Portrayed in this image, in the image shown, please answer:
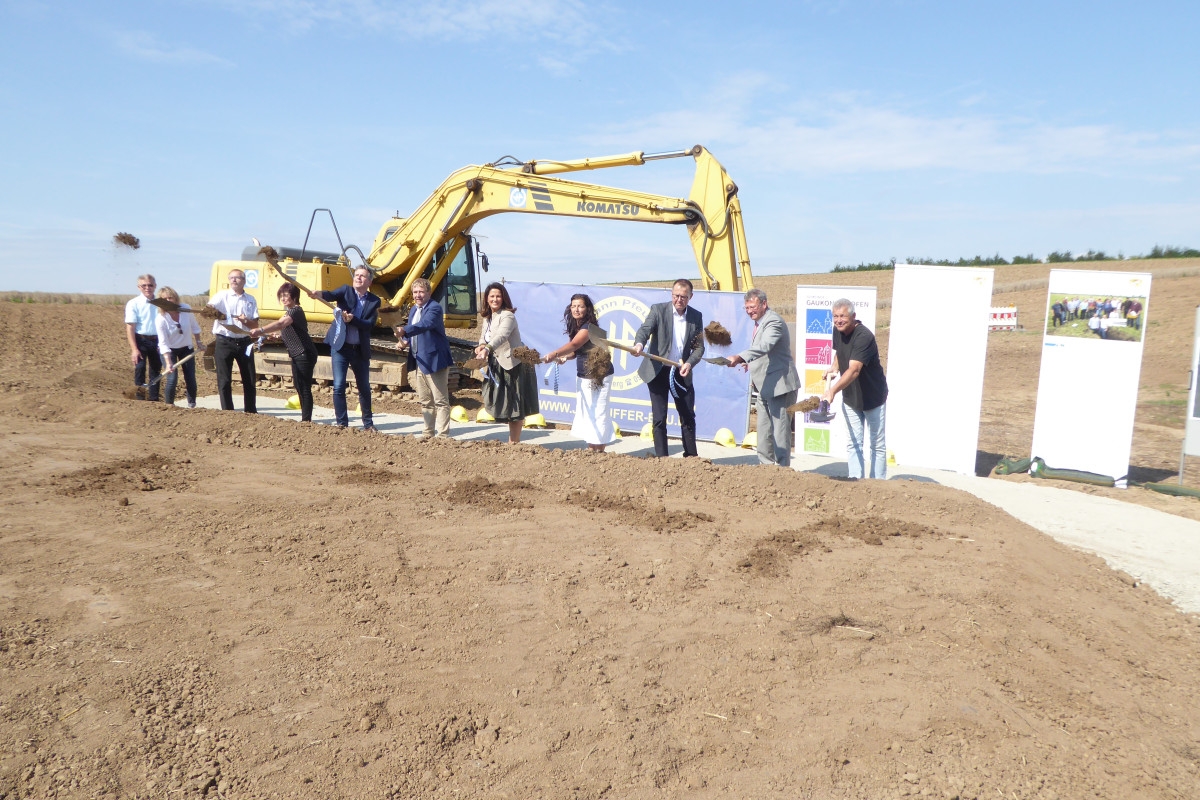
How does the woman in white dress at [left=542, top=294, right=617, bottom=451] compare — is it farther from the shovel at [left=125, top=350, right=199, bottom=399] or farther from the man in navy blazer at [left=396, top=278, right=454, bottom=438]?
the shovel at [left=125, top=350, right=199, bottom=399]

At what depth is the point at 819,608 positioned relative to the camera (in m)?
4.19

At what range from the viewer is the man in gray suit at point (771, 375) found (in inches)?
274

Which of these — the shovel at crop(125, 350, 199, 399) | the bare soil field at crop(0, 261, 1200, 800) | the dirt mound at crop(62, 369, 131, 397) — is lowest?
the bare soil field at crop(0, 261, 1200, 800)

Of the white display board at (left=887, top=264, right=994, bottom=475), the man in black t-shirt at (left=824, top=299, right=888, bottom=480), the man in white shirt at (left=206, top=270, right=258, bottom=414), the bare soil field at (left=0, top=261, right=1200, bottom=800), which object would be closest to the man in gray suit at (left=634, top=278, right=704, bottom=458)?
the bare soil field at (left=0, top=261, right=1200, bottom=800)

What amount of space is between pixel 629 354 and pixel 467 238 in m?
4.57

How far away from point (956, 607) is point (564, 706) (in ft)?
7.61

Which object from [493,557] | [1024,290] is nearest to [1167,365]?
[1024,290]

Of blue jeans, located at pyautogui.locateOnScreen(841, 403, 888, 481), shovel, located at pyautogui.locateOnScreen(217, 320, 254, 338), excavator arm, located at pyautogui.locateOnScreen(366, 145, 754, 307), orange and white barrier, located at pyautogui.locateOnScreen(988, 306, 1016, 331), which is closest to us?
blue jeans, located at pyautogui.locateOnScreen(841, 403, 888, 481)

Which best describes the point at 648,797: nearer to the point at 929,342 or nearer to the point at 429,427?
the point at 429,427

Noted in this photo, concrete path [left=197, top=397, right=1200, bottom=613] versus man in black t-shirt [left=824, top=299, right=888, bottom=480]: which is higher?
man in black t-shirt [left=824, top=299, right=888, bottom=480]

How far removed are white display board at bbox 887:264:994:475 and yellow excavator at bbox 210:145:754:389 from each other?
2.35 m

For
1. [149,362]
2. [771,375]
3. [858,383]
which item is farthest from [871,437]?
[149,362]

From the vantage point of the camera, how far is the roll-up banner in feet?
30.0

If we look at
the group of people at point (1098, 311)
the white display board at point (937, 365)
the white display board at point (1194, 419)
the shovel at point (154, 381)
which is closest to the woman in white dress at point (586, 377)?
the white display board at point (937, 365)
